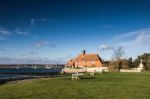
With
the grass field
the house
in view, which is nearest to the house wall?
the house

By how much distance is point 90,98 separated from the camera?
809 inches

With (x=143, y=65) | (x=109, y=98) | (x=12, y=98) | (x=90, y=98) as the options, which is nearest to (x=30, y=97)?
(x=12, y=98)

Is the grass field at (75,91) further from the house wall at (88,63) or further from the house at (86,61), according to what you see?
the house at (86,61)

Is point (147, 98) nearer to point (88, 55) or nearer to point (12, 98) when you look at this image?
point (12, 98)

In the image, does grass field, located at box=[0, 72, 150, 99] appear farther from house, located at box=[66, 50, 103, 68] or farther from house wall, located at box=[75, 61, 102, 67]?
house, located at box=[66, 50, 103, 68]

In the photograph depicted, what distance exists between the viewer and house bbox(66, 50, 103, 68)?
12275 cm

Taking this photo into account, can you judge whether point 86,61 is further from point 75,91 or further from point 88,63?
point 75,91

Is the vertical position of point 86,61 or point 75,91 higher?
point 86,61

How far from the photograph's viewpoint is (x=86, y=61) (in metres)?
126

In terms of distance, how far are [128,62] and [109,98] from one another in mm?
92987

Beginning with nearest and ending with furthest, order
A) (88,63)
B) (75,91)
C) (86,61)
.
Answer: (75,91) → (88,63) → (86,61)

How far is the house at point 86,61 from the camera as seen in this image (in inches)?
4833

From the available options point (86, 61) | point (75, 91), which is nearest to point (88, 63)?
point (86, 61)

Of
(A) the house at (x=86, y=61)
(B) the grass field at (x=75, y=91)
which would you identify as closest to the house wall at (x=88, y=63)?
(A) the house at (x=86, y=61)
